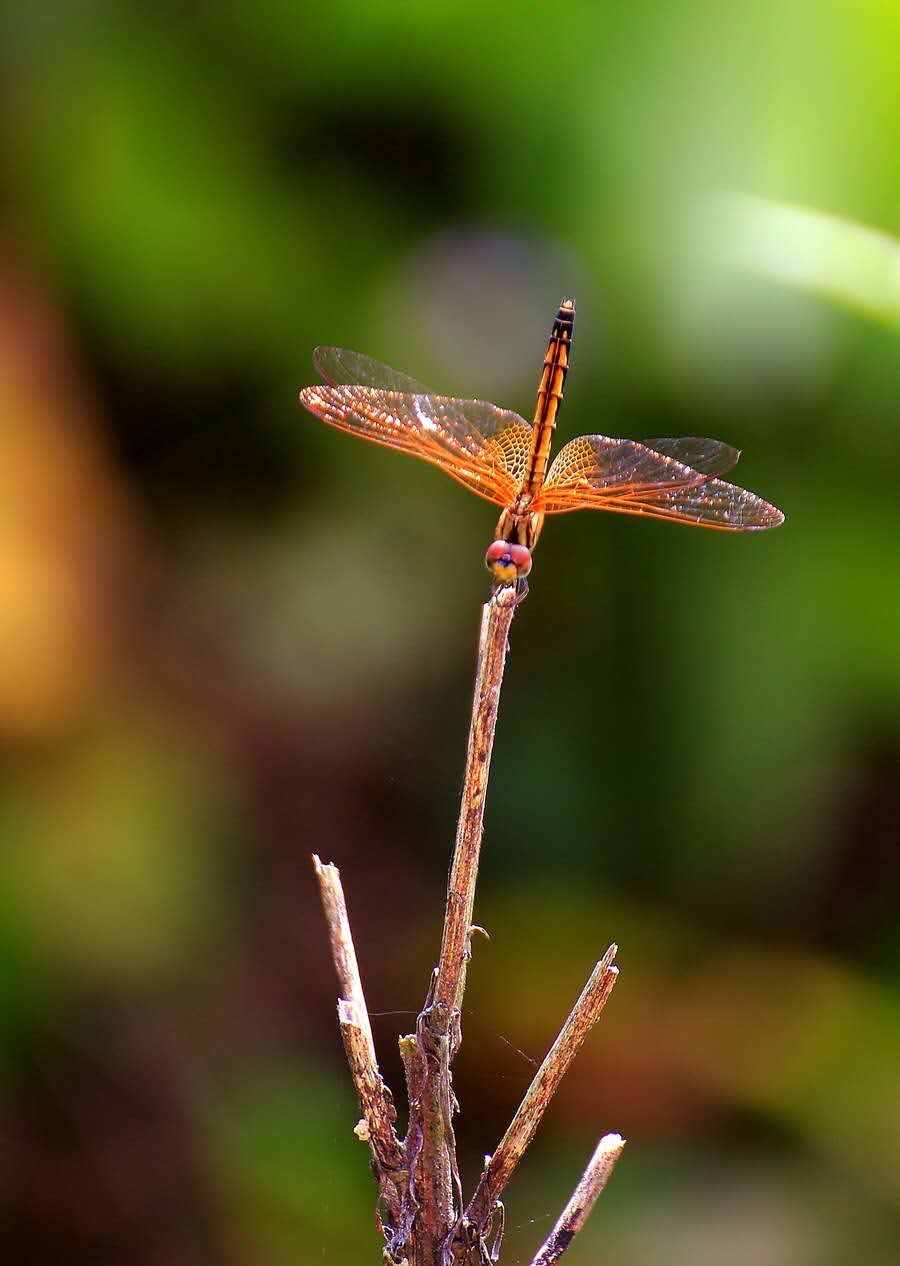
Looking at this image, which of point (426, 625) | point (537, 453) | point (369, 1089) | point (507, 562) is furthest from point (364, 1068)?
point (426, 625)

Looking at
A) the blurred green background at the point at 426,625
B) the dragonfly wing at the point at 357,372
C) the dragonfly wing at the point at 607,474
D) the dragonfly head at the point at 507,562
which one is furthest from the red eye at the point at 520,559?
the blurred green background at the point at 426,625

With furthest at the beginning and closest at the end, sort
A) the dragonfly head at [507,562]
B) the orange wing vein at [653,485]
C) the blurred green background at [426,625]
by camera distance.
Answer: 1. the blurred green background at [426,625]
2. the orange wing vein at [653,485]
3. the dragonfly head at [507,562]

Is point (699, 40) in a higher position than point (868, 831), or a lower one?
higher

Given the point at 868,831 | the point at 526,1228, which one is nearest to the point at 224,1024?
the point at 526,1228

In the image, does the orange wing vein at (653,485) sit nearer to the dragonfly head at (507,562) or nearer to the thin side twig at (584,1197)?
the dragonfly head at (507,562)

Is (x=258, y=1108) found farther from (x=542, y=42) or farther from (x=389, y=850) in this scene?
(x=542, y=42)

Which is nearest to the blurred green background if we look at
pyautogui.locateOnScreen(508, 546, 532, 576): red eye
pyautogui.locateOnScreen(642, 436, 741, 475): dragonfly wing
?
pyautogui.locateOnScreen(642, 436, 741, 475): dragonfly wing
